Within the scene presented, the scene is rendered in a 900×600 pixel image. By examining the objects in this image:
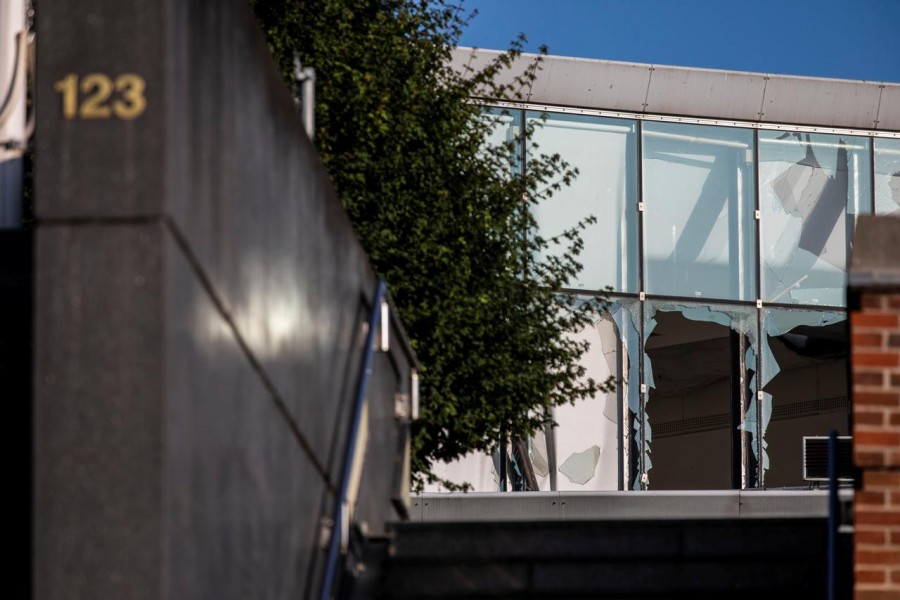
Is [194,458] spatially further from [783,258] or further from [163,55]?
[783,258]

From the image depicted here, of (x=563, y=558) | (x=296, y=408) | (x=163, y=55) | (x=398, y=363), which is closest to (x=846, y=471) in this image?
(x=398, y=363)

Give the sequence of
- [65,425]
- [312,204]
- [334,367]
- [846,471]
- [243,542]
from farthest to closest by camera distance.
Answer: [846,471]
[334,367]
[312,204]
[243,542]
[65,425]

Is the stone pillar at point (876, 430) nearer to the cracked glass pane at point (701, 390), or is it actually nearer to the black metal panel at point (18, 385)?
the black metal panel at point (18, 385)

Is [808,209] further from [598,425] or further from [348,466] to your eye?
[348,466]

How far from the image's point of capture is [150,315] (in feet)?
13.5

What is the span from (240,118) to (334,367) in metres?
2.15

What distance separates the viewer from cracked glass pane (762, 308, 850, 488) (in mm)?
22750

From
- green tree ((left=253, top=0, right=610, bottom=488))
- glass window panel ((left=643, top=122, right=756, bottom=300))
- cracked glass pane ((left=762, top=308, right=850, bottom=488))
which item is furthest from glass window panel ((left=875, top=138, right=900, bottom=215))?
green tree ((left=253, top=0, right=610, bottom=488))

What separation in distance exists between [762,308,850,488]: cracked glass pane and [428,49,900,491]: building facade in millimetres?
38

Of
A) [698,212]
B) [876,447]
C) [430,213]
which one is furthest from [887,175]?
[876,447]

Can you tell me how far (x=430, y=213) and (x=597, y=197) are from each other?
7543mm

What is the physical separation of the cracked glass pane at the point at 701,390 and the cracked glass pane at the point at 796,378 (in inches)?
13.1

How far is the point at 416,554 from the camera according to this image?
780 cm

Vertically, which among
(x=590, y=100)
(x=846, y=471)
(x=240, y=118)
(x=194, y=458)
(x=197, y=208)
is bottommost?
(x=846, y=471)
